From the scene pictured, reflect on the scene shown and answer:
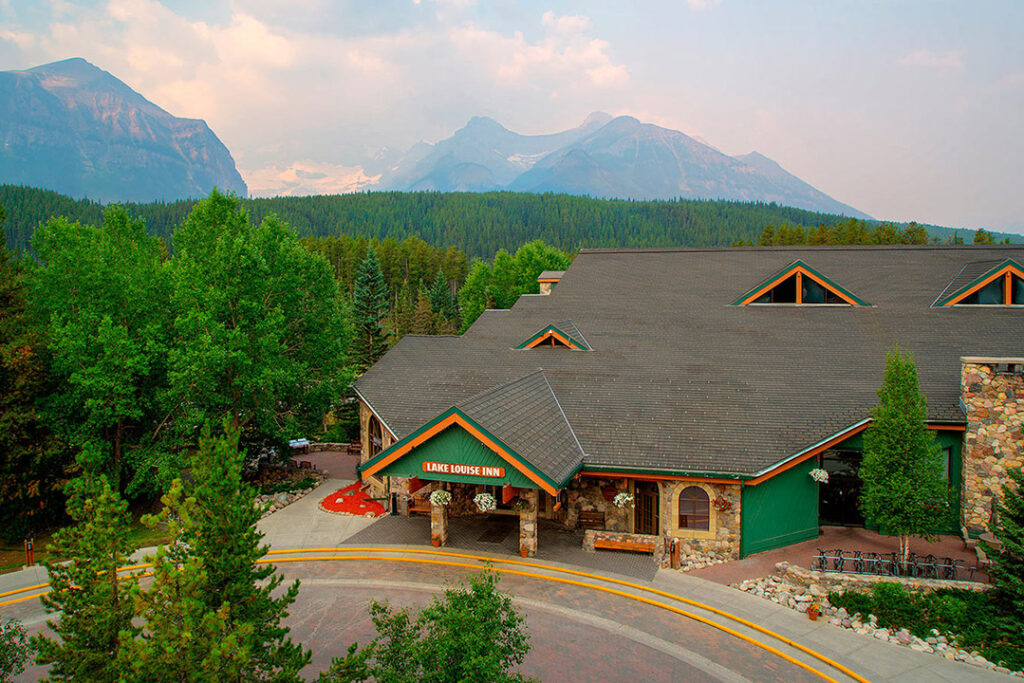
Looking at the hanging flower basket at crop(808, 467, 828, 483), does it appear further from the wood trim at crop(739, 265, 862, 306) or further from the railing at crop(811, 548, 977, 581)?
the wood trim at crop(739, 265, 862, 306)

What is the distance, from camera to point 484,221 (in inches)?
7421

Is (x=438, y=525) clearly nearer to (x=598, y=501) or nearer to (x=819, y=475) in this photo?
(x=598, y=501)

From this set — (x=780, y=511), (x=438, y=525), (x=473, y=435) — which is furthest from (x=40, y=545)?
(x=780, y=511)

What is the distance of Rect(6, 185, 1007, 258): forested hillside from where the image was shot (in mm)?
167375

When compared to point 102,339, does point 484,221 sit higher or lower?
higher

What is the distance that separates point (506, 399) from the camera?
2102 cm

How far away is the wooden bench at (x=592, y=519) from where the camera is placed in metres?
21.3

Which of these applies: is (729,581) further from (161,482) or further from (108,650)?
(161,482)

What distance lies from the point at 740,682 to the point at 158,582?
1130 cm

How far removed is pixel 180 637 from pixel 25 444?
67.1ft

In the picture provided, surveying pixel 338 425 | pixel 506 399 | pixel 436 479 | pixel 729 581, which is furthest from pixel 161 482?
pixel 729 581

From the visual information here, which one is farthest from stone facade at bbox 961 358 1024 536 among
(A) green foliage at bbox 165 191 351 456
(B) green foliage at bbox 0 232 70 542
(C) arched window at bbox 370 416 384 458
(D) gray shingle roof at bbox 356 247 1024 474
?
(B) green foliage at bbox 0 232 70 542

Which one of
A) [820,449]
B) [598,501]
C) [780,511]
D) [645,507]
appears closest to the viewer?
[820,449]

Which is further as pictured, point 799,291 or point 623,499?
point 799,291
